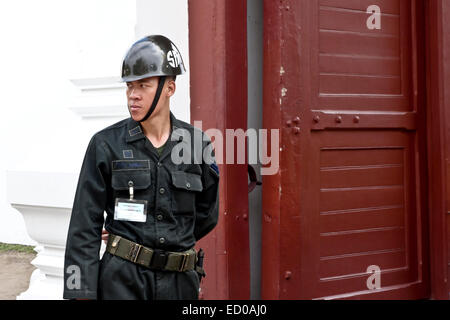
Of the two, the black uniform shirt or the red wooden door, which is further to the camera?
the red wooden door

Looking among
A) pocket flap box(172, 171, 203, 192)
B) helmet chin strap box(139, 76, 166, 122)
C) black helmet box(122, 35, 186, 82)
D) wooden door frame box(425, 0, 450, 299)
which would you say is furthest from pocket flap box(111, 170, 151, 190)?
wooden door frame box(425, 0, 450, 299)

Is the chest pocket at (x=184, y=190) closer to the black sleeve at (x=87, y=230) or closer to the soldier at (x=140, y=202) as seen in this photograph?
the soldier at (x=140, y=202)

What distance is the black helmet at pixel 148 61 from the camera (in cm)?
205

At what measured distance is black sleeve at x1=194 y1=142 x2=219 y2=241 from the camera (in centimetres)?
227

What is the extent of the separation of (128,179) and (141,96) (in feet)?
0.99

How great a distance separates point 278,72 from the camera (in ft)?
10.1

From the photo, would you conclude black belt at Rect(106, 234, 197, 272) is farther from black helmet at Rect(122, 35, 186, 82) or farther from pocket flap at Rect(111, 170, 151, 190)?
black helmet at Rect(122, 35, 186, 82)

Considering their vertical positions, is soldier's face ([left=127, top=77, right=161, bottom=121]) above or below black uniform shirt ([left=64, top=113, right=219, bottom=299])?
above

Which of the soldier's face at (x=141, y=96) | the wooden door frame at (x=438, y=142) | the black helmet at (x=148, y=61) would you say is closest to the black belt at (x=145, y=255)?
the soldier's face at (x=141, y=96)

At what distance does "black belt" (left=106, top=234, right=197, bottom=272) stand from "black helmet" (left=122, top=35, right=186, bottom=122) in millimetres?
447

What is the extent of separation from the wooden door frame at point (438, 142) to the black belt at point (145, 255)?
6.60ft

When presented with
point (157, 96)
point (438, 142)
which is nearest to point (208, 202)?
point (157, 96)

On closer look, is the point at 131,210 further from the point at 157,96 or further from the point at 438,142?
the point at 438,142

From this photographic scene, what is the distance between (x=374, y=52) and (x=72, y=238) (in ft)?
7.36
